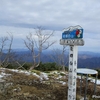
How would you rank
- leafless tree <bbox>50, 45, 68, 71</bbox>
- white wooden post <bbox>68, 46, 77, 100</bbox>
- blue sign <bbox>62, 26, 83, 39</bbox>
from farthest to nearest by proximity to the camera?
1. leafless tree <bbox>50, 45, 68, 71</bbox>
2. white wooden post <bbox>68, 46, 77, 100</bbox>
3. blue sign <bbox>62, 26, 83, 39</bbox>

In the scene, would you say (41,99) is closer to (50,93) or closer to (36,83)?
(50,93)

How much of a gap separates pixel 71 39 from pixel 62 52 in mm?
18911

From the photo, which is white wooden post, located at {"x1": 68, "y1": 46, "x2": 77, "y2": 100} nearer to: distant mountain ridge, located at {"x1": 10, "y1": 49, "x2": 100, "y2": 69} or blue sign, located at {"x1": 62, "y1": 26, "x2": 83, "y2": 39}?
blue sign, located at {"x1": 62, "y1": 26, "x2": 83, "y2": 39}

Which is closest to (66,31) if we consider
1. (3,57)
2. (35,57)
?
(35,57)

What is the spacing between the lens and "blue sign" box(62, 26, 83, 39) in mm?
4995

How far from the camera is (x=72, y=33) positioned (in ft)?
17.0

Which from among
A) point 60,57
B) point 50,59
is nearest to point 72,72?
point 60,57

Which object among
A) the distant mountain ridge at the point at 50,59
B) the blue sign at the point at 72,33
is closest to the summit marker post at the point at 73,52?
the blue sign at the point at 72,33

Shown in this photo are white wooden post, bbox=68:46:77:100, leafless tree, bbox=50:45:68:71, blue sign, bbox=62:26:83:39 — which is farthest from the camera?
leafless tree, bbox=50:45:68:71

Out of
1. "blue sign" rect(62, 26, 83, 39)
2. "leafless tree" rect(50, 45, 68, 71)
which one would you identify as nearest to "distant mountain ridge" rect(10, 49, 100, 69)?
"leafless tree" rect(50, 45, 68, 71)

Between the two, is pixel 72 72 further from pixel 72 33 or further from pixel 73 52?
pixel 72 33

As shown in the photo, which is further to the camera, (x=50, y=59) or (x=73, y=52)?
(x=50, y=59)

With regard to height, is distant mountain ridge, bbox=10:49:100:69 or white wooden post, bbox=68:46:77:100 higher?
white wooden post, bbox=68:46:77:100

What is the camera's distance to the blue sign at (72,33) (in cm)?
499
